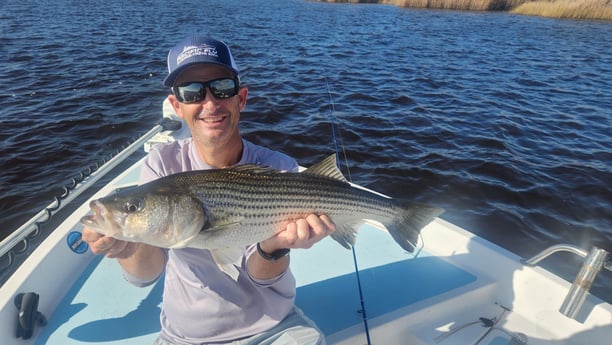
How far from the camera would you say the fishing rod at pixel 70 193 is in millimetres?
4371

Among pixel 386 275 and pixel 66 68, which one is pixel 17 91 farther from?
pixel 386 275

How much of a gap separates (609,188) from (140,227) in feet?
34.7

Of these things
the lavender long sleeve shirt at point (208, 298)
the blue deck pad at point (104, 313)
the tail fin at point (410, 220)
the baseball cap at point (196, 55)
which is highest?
the baseball cap at point (196, 55)

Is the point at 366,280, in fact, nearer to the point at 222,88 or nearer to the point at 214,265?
the point at 214,265

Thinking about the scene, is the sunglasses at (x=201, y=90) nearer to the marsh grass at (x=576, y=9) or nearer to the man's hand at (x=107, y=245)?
the man's hand at (x=107, y=245)

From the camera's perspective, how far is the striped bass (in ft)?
8.96

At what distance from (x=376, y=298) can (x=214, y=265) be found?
6.81 ft

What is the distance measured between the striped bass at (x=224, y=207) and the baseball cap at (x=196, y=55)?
88 centimetres

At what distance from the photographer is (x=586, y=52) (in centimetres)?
2325

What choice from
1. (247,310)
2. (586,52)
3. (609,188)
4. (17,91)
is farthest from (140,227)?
(586,52)

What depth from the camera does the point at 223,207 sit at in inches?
115

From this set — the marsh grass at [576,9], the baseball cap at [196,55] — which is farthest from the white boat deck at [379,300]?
the marsh grass at [576,9]

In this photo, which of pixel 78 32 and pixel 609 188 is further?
pixel 78 32

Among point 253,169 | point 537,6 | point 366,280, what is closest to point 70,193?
point 253,169
